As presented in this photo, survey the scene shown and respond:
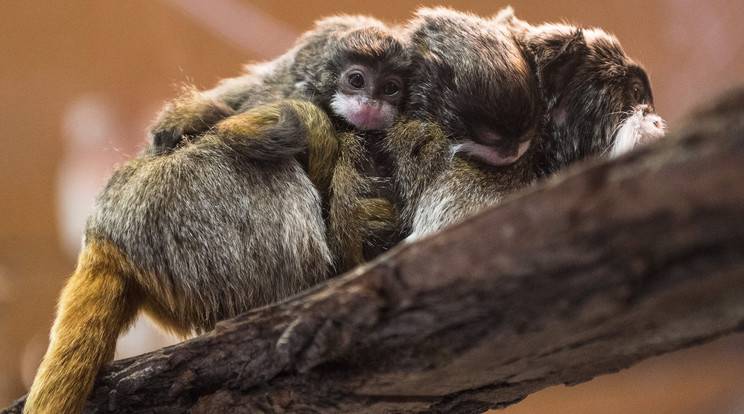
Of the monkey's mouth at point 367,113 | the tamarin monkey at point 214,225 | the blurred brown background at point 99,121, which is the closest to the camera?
the tamarin monkey at point 214,225

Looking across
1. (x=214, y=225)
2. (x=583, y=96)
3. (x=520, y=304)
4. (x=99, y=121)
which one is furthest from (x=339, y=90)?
(x=99, y=121)

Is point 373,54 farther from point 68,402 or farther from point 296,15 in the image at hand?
point 296,15

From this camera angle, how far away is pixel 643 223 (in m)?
0.79

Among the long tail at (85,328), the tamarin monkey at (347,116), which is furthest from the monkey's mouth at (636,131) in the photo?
the long tail at (85,328)

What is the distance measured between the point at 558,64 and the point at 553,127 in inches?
7.4

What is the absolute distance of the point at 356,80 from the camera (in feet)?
6.41

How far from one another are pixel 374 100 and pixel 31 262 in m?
3.45

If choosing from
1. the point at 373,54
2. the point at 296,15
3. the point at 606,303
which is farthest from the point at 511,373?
the point at 296,15

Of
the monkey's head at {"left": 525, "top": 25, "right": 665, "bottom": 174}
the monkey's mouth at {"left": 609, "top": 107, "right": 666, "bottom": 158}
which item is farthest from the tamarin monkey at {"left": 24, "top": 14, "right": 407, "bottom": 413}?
the monkey's mouth at {"left": 609, "top": 107, "right": 666, "bottom": 158}

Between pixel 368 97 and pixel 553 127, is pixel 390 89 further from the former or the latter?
pixel 553 127

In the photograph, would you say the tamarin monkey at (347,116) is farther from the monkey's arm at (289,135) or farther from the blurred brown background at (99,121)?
the blurred brown background at (99,121)

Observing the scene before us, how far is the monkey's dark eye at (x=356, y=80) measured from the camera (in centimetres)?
194

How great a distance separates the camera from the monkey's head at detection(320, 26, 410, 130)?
6.25 ft

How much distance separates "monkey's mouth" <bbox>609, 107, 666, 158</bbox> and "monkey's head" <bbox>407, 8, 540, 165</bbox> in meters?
0.23
